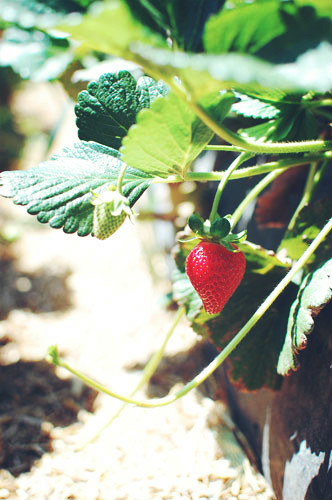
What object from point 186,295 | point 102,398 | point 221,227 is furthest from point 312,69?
point 102,398

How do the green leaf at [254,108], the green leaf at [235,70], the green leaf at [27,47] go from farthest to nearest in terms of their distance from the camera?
1. the green leaf at [254,108]
2. the green leaf at [27,47]
3. the green leaf at [235,70]

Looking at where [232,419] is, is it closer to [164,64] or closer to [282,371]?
[282,371]

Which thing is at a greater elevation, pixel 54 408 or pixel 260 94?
pixel 260 94

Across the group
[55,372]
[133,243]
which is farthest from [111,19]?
[133,243]

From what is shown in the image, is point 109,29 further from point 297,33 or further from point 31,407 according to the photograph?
point 31,407

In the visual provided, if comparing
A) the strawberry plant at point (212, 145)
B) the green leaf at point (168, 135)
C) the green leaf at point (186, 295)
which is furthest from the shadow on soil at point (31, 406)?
the green leaf at point (168, 135)

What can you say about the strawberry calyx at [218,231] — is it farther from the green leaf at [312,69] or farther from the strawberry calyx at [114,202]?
the green leaf at [312,69]

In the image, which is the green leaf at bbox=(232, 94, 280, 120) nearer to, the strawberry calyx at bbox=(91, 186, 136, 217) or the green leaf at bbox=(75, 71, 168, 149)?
the green leaf at bbox=(75, 71, 168, 149)

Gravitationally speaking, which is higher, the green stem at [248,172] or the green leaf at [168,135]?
the green leaf at [168,135]
